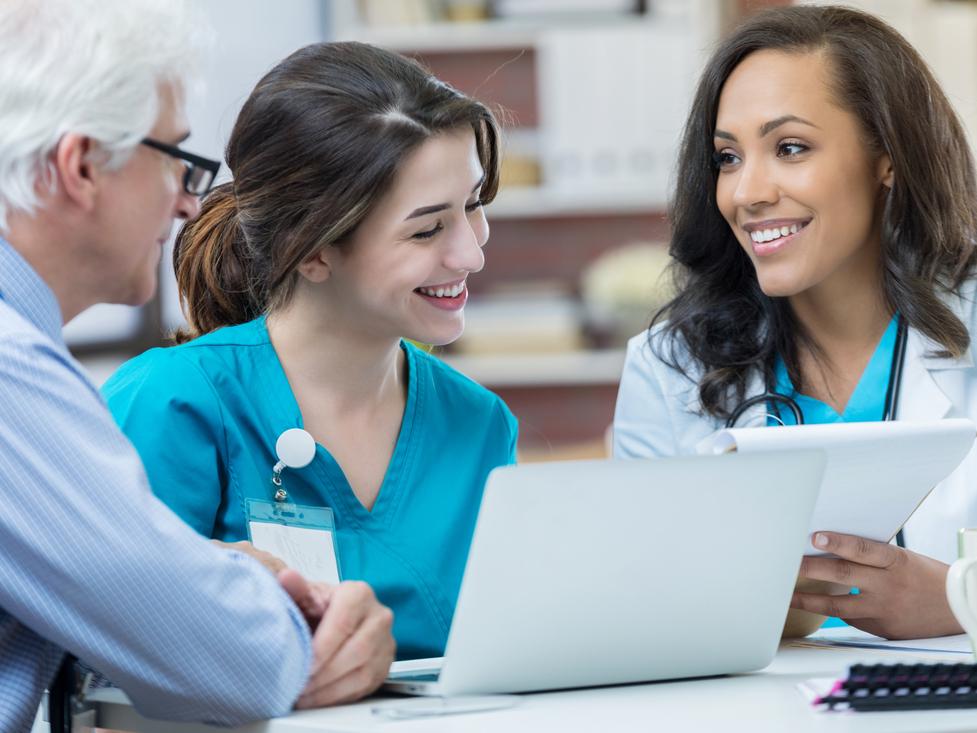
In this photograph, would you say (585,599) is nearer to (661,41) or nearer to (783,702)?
(783,702)

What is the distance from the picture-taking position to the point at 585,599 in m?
1.12

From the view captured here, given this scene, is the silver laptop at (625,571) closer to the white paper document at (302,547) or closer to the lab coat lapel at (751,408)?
the white paper document at (302,547)

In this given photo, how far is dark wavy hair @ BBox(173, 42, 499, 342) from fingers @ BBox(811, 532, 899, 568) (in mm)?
634

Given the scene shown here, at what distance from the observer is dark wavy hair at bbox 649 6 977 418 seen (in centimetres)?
187

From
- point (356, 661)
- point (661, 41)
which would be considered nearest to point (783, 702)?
point (356, 661)

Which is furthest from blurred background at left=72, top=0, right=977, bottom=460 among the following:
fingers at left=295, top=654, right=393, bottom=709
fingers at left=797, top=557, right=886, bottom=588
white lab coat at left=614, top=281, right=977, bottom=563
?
fingers at left=295, top=654, right=393, bottom=709

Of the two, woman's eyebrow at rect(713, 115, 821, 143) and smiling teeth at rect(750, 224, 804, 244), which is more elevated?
woman's eyebrow at rect(713, 115, 821, 143)

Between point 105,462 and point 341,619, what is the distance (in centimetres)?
25

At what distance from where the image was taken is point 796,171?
184 centimetres

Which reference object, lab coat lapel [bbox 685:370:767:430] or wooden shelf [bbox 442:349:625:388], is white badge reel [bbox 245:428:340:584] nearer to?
lab coat lapel [bbox 685:370:767:430]

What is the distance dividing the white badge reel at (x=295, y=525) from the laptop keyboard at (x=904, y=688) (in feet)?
2.03

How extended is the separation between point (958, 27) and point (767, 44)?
2532 mm

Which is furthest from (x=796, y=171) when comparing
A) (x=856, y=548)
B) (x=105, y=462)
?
(x=105, y=462)

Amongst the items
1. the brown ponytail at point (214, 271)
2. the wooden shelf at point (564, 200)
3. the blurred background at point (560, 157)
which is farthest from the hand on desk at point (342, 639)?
the wooden shelf at point (564, 200)
